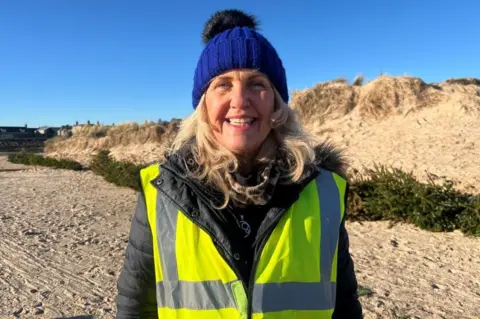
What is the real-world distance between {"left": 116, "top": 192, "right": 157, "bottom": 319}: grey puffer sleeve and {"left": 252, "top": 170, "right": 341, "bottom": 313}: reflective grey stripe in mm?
425

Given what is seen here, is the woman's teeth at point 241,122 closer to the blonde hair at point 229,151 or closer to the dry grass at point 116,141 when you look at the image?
the blonde hair at point 229,151

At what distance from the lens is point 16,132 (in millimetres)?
49781

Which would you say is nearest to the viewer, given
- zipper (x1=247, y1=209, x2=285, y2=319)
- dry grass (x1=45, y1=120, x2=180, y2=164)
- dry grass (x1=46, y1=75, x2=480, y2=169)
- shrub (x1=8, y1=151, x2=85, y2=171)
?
zipper (x1=247, y1=209, x2=285, y2=319)

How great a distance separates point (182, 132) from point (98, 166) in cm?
1930

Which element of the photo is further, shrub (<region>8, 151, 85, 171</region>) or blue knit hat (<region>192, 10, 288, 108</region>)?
shrub (<region>8, 151, 85, 171</region>)

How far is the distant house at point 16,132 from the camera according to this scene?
47.7 meters

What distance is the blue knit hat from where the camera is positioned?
167 cm

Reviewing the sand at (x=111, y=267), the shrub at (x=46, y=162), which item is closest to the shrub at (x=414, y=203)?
the sand at (x=111, y=267)

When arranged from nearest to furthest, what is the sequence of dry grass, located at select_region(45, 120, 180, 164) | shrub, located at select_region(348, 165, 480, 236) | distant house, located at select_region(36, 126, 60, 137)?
1. shrub, located at select_region(348, 165, 480, 236)
2. dry grass, located at select_region(45, 120, 180, 164)
3. distant house, located at select_region(36, 126, 60, 137)

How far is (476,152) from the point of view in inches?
423

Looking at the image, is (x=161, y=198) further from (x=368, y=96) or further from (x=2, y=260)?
(x=368, y=96)

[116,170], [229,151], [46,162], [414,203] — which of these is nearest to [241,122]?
[229,151]

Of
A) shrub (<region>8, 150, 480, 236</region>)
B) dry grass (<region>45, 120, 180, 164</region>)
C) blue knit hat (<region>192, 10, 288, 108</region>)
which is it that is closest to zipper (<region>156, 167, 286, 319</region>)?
blue knit hat (<region>192, 10, 288, 108</region>)

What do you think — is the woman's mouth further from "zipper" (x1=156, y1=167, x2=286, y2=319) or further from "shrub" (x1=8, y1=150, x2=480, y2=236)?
"shrub" (x1=8, y1=150, x2=480, y2=236)
